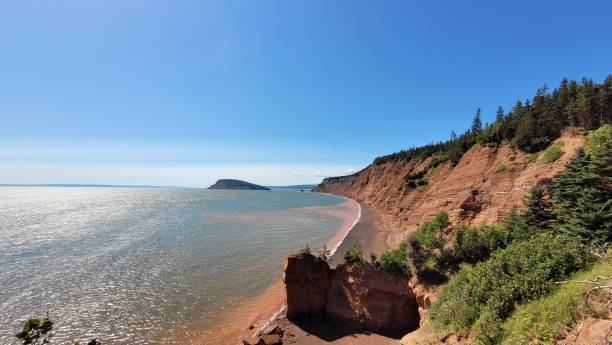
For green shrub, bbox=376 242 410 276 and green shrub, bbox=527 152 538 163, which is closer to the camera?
green shrub, bbox=376 242 410 276

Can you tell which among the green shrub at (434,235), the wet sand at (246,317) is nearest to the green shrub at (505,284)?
the green shrub at (434,235)

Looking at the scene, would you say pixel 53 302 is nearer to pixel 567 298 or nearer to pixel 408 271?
pixel 408 271

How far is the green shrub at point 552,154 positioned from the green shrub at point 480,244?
1378 centimetres

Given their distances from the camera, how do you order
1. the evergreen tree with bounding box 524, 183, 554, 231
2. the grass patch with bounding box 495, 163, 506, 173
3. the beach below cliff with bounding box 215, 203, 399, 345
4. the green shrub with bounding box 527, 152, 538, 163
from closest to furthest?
the beach below cliff with bounding box 215, 203, 399, 345, the evergreen tree with bounding box 524, 183, 554, 231, the green shrub with bounding box 527, 152, 538, 163, the grass patch with bounding box 495, 163, 506, 173

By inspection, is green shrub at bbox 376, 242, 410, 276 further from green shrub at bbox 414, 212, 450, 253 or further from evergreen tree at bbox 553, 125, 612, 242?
evergreen tree at bbox 553, 125, 612, 242

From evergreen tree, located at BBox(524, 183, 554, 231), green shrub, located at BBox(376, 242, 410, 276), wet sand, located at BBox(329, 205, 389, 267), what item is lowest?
wet sand, located at BBox(329, 205, 389, 267)

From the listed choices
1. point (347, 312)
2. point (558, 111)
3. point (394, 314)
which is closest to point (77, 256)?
point (347, 312)

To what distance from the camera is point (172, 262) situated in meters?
34.2

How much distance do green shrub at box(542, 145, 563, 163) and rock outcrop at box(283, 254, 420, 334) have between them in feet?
71.3

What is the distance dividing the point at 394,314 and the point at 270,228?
1532 inches

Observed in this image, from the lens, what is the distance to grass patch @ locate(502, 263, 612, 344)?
27.5ft

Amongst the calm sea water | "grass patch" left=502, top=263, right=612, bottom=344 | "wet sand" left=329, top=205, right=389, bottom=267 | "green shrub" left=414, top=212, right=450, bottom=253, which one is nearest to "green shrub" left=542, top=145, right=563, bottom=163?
"green shrub" left=414, top=212, right=450, bottom=253

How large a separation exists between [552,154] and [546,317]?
27570 millimetres

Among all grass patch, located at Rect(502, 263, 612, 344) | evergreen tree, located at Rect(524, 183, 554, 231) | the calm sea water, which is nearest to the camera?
grass patch, located at Rect(502, 263, 612, 344)
